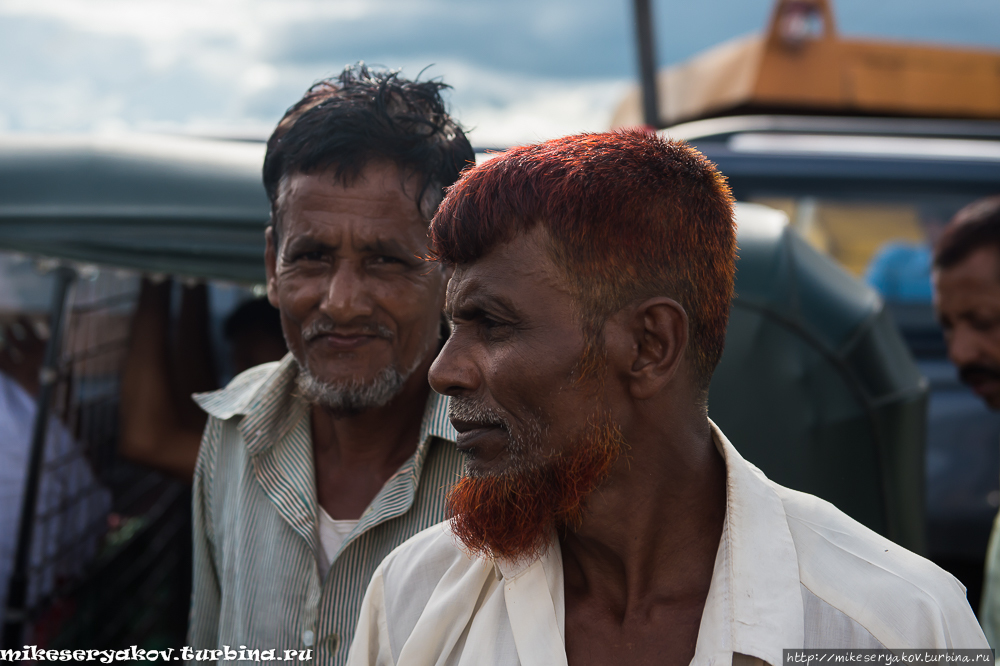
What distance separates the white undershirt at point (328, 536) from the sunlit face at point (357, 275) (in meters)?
0.30

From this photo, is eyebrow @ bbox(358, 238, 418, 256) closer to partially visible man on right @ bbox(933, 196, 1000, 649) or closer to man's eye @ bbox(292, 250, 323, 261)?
man's eye @ bbox(292, 250, 323, 261)

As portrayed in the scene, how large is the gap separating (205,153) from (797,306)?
75.4 inches

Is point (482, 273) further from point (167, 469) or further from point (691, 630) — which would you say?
point (167, 469)

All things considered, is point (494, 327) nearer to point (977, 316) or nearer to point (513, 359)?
point (513, 359)

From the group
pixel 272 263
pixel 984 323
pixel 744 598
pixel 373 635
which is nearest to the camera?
pixel 744 598

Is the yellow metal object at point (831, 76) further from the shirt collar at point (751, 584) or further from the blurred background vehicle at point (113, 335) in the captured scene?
the shirt collar at point (751, 584)

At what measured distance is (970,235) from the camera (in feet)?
9.00

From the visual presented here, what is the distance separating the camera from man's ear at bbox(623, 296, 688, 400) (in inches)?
51.7

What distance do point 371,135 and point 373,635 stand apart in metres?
1.12

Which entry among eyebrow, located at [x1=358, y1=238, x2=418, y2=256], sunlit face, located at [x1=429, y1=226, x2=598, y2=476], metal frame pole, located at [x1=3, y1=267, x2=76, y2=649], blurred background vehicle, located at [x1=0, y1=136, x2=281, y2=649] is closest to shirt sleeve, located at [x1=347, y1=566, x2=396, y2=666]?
sunlit face, located at [x1=429, y1=226, x2=598, y2=476]

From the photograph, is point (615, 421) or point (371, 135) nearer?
point (615, 421)

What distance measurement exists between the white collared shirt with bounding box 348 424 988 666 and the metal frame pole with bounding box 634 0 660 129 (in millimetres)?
3840

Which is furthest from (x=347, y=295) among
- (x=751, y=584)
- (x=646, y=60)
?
(x=646, y=60)

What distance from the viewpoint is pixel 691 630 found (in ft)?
4.32
